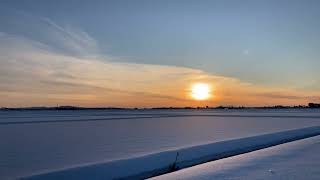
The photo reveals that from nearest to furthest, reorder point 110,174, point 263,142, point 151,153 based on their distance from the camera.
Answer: point 110,174 → point 151,153 → point 263,142

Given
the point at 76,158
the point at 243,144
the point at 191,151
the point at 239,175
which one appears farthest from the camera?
the point at 243,144

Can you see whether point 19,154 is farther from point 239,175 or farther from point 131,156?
point 239,175

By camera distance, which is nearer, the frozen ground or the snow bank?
the frozen ground

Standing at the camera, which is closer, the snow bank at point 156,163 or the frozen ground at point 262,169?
the frozen ground at point 262,169

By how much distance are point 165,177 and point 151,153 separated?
3.69 m

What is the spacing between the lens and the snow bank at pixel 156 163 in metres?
10.1

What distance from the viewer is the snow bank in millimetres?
10070

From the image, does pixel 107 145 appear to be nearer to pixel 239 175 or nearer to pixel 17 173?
pixel 17 173

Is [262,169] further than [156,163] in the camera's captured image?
No

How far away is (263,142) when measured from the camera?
18766mm

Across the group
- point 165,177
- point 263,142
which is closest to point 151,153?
point 165,177

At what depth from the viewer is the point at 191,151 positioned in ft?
47.3

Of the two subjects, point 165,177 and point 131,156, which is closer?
point 165,177

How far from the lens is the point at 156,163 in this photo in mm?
12016
